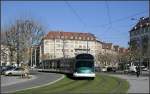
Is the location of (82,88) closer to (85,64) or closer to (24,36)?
(85,64)

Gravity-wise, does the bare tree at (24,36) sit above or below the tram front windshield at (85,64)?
above

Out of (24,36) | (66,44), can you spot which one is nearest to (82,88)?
(24,36)

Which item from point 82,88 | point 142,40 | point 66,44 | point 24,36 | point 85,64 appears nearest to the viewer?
point 82,88

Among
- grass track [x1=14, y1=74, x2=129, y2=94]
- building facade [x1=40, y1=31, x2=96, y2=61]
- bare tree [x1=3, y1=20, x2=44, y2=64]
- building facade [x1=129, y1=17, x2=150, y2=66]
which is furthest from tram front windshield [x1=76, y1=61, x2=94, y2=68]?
building facade [x1=40, y1=31, x2=96, y2=61]

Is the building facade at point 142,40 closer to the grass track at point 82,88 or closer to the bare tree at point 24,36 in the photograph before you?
the bare tree at point 24,36

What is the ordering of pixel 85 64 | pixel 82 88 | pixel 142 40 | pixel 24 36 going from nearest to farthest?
pixel 82 88
pixel 85 64
pixel 24 36
pixel 142 40

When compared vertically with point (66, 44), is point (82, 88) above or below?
below

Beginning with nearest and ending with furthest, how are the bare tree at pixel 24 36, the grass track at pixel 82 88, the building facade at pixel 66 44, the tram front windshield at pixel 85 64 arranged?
the grass track at pixel 82 88
the tram front windshield at pixel 85 64
the bare tree at pixel 24 36
the building facade at pixel 66 44

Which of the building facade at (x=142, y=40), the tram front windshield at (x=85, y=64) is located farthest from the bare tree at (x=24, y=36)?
the building facade at (x=142, y=40)

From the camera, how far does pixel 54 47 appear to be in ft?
564

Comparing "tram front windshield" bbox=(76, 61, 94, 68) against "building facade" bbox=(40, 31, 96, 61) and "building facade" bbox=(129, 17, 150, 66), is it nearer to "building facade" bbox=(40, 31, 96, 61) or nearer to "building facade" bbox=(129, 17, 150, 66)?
"building facade" bbox=(129, 17, 150, 66)

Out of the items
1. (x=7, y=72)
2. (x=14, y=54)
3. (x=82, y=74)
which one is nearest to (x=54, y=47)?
(x=14, y=54)

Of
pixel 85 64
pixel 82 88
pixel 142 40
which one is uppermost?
pixel 142 40

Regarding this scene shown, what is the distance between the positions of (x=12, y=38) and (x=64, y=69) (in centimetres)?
1749
